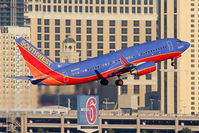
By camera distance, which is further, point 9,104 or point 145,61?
point 9,104

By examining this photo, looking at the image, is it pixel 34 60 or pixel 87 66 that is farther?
pixel 34 60

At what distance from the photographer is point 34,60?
495 ft

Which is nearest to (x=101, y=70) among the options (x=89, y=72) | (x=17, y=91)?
(x=89, y=72)

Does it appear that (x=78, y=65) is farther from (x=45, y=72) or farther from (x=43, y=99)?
(x=43, y=99)

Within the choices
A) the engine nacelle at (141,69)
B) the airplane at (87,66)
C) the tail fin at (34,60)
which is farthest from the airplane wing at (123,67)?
the tail fin at (34,60)

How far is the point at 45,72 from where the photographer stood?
15112 centimetres

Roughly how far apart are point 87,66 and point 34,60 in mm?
9410

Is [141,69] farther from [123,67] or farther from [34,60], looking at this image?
[34,60]

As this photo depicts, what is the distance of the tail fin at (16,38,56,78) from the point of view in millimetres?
150125

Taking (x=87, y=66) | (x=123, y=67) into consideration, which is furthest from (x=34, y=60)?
(x=123, y=67)

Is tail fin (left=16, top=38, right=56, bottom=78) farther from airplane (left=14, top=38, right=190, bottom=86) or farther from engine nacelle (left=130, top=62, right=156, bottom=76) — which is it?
engine nacelle (left=130, top=62, right=156, bottom=76)

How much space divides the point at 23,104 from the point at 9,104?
365cm

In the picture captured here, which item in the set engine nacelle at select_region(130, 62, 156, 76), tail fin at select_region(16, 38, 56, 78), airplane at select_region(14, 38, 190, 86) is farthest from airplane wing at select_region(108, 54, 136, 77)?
tail fin at select_region(16, 38, 56, 78)

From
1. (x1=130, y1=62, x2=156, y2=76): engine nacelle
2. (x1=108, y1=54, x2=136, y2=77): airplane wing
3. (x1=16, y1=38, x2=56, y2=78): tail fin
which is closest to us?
(x1=16, y1=38, x2=56, y2=78): tail fin
